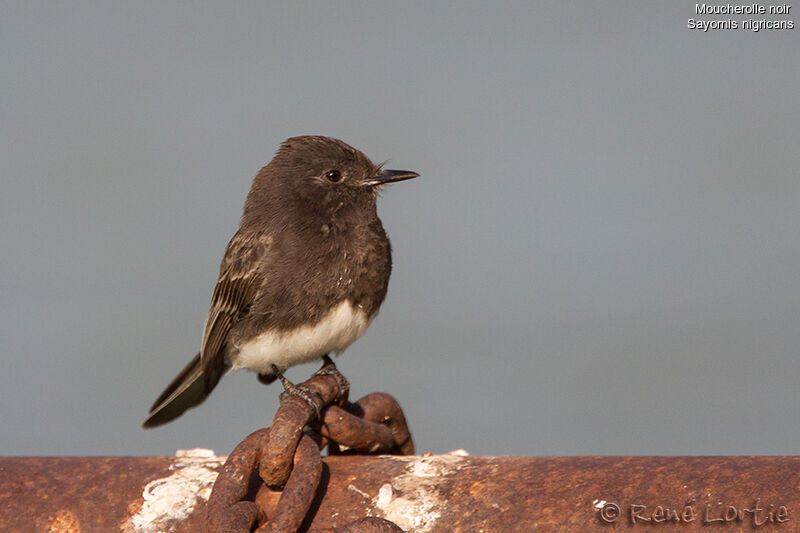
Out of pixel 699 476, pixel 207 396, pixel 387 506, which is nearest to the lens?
pixel 699 476

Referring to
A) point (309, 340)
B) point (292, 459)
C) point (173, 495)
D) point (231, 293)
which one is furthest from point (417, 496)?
point (231, 293)

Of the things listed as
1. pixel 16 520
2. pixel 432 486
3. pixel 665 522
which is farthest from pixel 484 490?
pixel 16 520

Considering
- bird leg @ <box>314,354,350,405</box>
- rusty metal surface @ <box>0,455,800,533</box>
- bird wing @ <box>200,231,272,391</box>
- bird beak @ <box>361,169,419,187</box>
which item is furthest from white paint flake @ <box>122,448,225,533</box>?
bird beak @ <box>361,169,419,187</box>

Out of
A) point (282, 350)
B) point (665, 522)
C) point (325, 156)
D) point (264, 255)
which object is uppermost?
point (325, 156)

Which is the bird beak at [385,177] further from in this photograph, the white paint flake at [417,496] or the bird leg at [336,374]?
the white paint flake at [417,496]

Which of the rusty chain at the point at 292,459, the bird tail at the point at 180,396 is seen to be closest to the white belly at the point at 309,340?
the bird tail at the point at 180,396

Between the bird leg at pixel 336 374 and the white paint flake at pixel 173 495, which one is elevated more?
the bird leg at pixel 336 374

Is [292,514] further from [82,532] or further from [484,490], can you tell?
[82,532]
